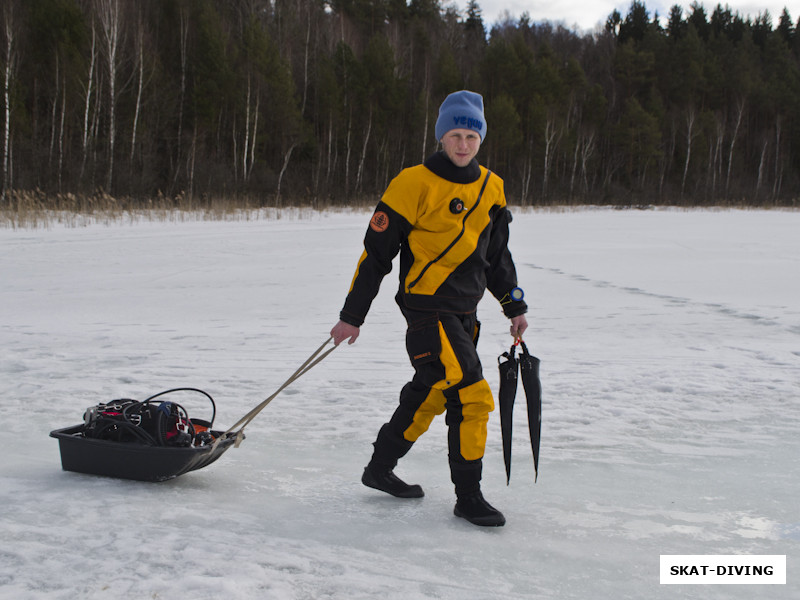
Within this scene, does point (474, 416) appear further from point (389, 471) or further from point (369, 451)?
point (369, 451)

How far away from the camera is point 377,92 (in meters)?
37.1

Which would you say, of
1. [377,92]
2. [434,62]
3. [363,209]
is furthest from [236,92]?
[434,62]

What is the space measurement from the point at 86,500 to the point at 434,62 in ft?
144

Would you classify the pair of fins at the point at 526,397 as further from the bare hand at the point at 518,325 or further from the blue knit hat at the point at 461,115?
the blue knit hat at the point at 461,115

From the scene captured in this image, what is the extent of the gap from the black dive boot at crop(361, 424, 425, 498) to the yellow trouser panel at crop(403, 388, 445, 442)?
40mm

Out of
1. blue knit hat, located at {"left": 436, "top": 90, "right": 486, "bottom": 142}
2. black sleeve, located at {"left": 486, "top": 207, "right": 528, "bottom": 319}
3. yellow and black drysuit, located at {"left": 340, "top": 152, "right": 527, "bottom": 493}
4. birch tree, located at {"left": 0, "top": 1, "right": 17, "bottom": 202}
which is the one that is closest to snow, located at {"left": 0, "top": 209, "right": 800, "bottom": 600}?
yellow and black drysuit, located at {"left": 340, "top": 152, "right": 527, "bottom": 493}

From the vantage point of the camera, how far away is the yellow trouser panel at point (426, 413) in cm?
244

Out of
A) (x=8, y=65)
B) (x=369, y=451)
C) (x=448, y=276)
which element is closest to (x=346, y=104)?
(x=8, y=65)

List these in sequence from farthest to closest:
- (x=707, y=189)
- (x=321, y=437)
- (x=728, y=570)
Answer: (x=707, y=189), (x=321, y=437), (x=728, y=570)

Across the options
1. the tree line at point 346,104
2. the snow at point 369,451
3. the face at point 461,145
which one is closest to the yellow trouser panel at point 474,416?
the snow at point 369,451

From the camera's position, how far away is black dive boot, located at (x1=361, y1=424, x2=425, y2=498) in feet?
8.34

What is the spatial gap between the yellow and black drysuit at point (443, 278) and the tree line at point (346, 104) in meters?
18.5

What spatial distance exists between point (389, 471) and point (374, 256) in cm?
80

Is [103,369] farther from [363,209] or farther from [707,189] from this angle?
[707,189]
